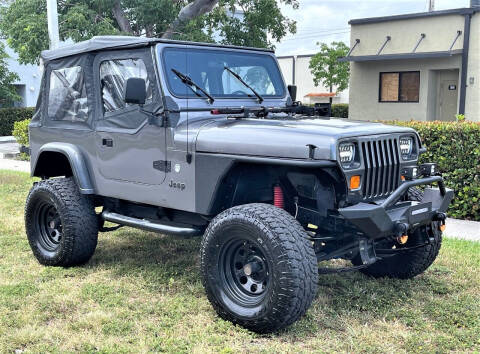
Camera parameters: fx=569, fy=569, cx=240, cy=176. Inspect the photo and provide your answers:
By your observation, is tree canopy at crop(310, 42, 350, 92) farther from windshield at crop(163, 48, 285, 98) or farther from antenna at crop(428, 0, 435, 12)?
windshield at crop(163, 48, 285, 98)

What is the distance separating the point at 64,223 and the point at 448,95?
16.5 meters

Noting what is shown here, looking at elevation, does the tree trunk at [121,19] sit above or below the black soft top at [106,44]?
above

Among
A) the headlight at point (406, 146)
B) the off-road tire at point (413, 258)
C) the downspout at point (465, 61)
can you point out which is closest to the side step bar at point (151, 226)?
the off-road tire at point (413, 258)

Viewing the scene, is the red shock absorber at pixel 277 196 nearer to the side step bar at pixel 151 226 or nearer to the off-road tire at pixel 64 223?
the side step bar at pixel 151 226

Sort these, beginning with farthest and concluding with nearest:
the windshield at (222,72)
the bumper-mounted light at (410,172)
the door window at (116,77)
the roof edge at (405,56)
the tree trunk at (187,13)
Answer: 1. the roof edge at (405,56)
2. the tree trunk at (187,13)
3. the door window at (116,77)
4. the windshield at (222,72)
5. the bumper-mounted light at (410,172)

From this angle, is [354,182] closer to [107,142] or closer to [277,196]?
[277,196]

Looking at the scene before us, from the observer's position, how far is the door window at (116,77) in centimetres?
514

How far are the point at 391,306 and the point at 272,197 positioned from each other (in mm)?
1328

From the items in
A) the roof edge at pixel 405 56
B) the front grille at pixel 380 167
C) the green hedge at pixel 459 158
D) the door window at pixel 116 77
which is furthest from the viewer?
the roof edge at pixel 405 56

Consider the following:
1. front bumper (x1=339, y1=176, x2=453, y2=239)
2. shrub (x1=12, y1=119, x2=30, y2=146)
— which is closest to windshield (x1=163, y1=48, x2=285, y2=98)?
front bumper (x1=339, y1=176, x2=453, y2=239)

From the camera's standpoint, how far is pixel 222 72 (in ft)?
17.6

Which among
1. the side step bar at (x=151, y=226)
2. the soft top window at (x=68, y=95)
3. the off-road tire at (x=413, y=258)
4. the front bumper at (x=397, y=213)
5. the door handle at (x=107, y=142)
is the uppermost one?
the soft top window at (x=68, y=95)

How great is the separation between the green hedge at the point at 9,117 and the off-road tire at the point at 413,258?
70.1 ft

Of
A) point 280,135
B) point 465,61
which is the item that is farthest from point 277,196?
point 465,61
